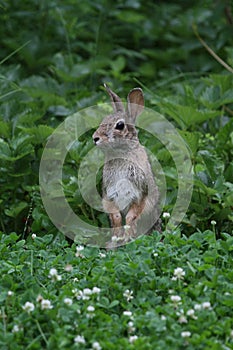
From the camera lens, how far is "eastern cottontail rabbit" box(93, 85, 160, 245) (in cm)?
477

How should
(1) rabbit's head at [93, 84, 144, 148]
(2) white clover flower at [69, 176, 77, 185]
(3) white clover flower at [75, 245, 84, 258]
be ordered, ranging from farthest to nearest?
(2) white clover flower at [69, 176, 77, 185] → (1) rabbit's head at [93, 84, 144, 148] → (3) white clover flower at [75, 245, 84, 258]

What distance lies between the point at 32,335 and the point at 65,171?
214 centimetres

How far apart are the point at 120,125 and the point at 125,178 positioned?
0.30m

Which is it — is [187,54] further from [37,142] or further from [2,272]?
[2,272]

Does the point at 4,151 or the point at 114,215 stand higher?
the point at 114,215

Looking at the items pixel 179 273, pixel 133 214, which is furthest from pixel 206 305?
pixel 133 214

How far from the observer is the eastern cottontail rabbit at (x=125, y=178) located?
4770mm

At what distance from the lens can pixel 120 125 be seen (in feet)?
15.8

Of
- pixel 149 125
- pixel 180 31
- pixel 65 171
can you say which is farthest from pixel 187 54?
pixel 65 171

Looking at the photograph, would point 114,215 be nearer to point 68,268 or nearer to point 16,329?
point 68,268

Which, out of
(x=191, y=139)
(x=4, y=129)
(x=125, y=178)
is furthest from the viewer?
(x=4, y=129)

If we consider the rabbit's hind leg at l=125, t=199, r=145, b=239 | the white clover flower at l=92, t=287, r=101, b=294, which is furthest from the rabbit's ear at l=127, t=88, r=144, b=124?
the white clover flower at l=92, t=287, r=101, b=294

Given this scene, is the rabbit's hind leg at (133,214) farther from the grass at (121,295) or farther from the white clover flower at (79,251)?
the white clover flower at (79,251)

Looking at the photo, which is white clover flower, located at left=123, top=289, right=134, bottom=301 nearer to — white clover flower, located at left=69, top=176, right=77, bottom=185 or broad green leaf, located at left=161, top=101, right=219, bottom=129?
white clover flower, located at left=69, top=176, right=77, bottom=185
